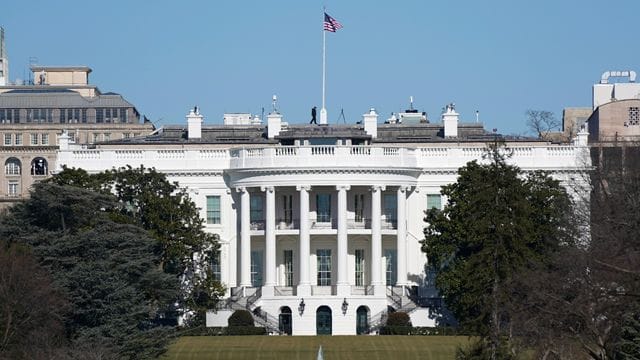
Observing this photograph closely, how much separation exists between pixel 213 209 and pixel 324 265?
25.5 ft

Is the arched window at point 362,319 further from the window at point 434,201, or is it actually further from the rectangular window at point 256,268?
the window at point 434,201

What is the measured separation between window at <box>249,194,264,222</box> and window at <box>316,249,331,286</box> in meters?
4.14

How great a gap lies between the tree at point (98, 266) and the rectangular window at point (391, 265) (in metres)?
18.9

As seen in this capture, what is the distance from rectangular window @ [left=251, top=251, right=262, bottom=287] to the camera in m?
133

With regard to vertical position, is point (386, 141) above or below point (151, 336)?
above

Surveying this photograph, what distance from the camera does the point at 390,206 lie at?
440ft

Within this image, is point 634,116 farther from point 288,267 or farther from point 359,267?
point 288,267

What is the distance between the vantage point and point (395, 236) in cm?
13262

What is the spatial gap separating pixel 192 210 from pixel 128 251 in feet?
45.4

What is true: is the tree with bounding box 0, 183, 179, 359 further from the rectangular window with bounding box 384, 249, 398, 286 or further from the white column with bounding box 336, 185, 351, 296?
the rectangular window with bounding box 384, 249, 398, 286

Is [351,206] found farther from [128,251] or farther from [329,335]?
[128,251]

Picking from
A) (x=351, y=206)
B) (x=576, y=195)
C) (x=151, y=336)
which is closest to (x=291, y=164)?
(x=351, y=206)

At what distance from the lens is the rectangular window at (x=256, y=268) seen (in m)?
133

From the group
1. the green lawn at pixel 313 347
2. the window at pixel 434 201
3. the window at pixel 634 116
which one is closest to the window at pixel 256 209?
the window at pixel 434 201
